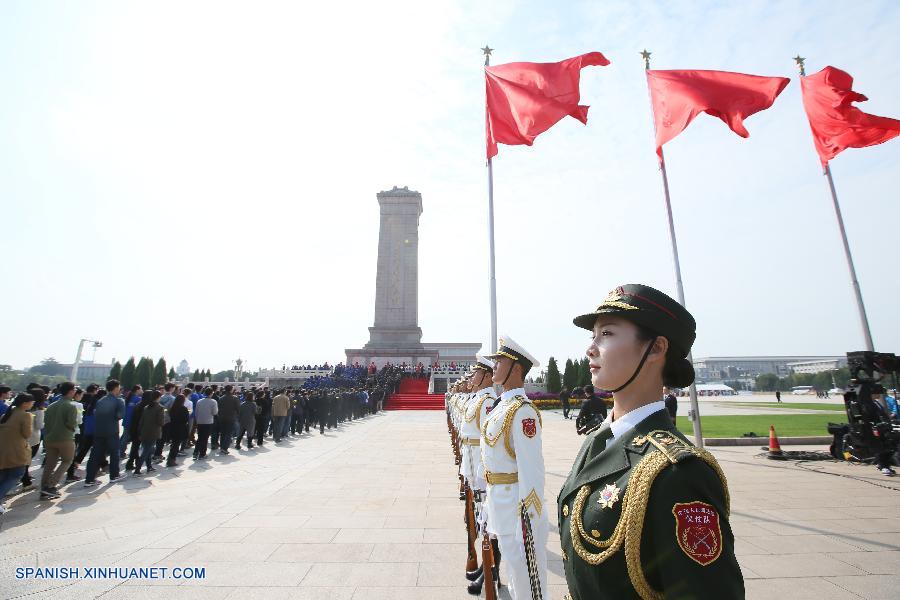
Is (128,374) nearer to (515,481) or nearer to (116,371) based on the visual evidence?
(116,371)

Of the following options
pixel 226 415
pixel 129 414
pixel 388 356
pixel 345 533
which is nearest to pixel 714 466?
pixel 345 533

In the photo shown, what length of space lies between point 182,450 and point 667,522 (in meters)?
14.5

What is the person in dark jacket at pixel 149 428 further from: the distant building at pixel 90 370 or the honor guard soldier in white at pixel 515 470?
the distant building at pixel 90 370

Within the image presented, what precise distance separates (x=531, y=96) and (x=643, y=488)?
9.15m

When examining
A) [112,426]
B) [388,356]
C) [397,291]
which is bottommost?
[112,426]

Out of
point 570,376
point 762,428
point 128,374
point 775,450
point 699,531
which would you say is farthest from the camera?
point 570,376

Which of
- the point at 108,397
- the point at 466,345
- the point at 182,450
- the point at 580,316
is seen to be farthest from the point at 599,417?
the point at 466,345

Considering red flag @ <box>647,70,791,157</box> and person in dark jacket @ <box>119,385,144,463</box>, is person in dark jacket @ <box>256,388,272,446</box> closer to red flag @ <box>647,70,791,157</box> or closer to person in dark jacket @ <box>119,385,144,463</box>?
person in dark jacket @ <box>119,385,144,463</box>

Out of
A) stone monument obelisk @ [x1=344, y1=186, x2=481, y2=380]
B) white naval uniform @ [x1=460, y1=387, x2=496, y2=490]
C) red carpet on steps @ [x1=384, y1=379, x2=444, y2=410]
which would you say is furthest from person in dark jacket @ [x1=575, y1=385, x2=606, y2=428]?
stone monument obelisk @ [x1=344, y1=186, x2=481, y2=380]

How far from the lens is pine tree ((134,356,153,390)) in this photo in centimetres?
3164

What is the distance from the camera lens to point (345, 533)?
541 centimetres

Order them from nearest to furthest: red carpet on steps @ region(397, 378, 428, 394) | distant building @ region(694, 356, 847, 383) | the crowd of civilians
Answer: the crowd of civilians < red carpet on steps @ region(397, 378, 428, 394) < distant building @ region(694, 356, 847, 383)

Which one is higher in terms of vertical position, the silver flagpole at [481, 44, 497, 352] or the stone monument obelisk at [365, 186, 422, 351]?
the stone monument obelisk at [365, 186, 422, 351]

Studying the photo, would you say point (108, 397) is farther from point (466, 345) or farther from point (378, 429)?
point (466, 345)
